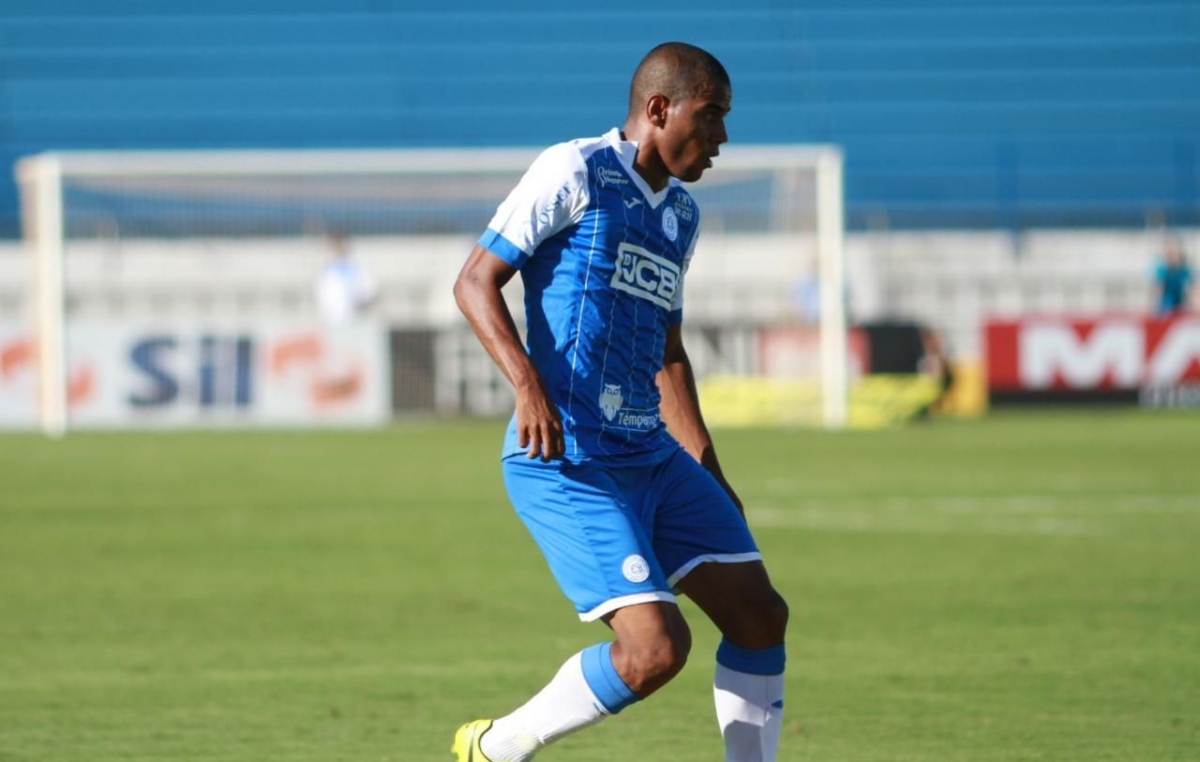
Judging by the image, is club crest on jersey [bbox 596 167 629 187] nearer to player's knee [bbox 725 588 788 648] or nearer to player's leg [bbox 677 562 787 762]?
player's leg [bbox 677 562 787 762]

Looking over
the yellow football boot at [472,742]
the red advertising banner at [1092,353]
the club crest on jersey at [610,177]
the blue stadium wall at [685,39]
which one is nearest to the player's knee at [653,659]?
the yellow football boot at [472,742]

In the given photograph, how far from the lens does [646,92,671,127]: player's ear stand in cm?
492

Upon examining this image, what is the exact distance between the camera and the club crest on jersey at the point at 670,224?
16.6 ft

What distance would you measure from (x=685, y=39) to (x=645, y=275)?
27362 millimetres

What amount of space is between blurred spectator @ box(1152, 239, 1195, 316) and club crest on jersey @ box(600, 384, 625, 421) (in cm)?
2284

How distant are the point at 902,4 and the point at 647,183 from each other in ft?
96.2

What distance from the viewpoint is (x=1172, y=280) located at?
1049 inches

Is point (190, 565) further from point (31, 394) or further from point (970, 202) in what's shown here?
point (970, 202)

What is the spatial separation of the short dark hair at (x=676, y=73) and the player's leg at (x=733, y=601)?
1.07 meters

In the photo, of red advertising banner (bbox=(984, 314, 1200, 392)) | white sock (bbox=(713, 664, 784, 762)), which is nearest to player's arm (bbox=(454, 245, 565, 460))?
white sock (bbox=(713, 664, 784, 762))

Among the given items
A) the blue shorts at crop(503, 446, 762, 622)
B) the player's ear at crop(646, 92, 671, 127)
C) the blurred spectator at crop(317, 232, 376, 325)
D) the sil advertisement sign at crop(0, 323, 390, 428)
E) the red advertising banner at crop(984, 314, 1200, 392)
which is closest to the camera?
the blue shorts at crop(503, 446, 762, 622)

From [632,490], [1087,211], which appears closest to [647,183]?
[632,490]

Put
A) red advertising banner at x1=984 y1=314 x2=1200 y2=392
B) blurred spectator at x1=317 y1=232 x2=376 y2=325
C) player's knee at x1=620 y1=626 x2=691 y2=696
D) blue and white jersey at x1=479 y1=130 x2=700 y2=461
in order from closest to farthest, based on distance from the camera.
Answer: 1. player's knee at x1=620 y1=626 x2=691 y2=696
2. blue and white jersey at x1=479 y1=130 x2=700 y2=461
3. blurred spectator at x1=317 y1=232 x2=376 y2=325
4. red advertising banner at x1=984 y1=314 x2=1200 y2=392

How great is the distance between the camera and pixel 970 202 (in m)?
30.8
